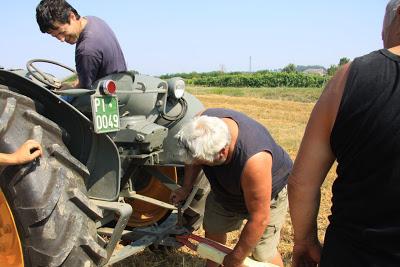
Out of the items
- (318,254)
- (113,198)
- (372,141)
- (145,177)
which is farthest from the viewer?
(145,177)

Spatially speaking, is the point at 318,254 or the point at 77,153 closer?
the point at 318,254

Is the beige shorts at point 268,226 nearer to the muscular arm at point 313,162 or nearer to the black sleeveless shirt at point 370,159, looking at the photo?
the muscular arm at point 313,162

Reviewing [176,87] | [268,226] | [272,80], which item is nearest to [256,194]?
[268,226]

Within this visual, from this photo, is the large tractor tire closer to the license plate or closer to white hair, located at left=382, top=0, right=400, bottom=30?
the license plate

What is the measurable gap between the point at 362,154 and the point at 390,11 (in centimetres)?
49

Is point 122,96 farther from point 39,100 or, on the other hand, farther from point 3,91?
point 3,91

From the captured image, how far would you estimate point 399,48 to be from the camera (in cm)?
155

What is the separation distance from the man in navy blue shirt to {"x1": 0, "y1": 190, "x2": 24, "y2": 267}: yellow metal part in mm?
992

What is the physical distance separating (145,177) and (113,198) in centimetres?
89

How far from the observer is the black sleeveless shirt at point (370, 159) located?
1.51 meters

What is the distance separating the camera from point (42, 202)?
7.76ft

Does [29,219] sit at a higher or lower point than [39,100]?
lower

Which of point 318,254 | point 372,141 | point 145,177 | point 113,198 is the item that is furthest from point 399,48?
point 145,177

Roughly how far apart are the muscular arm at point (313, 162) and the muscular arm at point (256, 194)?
707mm
